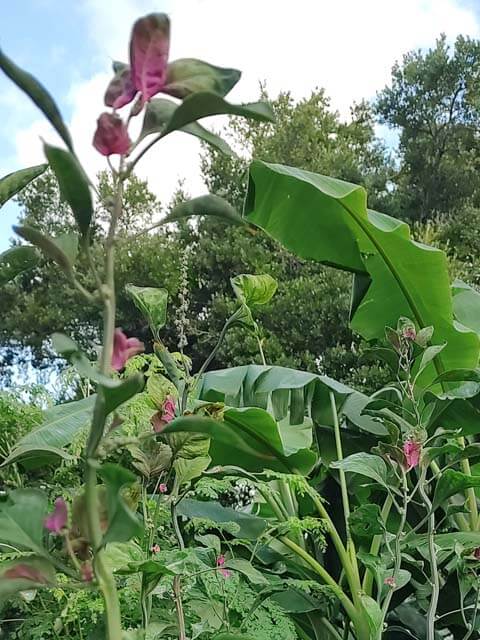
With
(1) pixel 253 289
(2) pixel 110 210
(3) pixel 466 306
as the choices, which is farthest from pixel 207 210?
(3) pixel 466 306

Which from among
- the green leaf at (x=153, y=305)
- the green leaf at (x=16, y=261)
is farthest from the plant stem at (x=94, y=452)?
the green leaf at (x=153, y=305)

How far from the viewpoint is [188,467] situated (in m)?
0.70

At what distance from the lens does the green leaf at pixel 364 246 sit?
69.9 inches

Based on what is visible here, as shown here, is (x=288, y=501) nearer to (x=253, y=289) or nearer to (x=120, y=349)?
(x=253, y=289)

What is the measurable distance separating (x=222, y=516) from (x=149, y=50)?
1177mm

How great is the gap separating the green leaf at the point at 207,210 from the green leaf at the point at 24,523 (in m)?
0.19

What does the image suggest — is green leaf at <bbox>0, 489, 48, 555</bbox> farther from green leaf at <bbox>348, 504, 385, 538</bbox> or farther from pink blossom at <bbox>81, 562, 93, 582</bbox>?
green leaf at <bbox>348, 504, 385, 538</bbox>

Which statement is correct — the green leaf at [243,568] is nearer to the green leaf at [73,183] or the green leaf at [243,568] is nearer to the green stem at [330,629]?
the green leaf at [73,183]

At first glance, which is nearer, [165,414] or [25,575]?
[25,575]

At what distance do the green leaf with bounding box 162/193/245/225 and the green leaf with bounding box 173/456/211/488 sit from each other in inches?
11.9

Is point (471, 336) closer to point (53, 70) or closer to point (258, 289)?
point (258, 289)

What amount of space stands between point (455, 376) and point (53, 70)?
3.66ft

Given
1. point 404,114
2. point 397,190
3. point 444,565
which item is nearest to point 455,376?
point 444,565

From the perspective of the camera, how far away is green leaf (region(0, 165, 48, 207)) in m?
0.53
